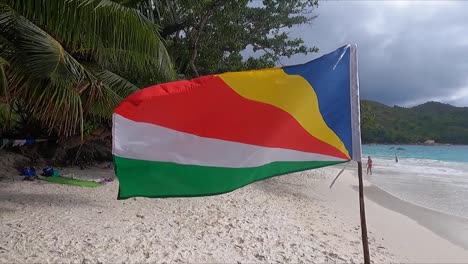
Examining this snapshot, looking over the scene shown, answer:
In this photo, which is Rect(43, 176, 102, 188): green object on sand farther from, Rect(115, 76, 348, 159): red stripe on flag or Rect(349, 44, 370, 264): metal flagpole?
Rect(349, 44, 370, 264): metal flagpole

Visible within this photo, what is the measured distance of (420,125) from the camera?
106 metres

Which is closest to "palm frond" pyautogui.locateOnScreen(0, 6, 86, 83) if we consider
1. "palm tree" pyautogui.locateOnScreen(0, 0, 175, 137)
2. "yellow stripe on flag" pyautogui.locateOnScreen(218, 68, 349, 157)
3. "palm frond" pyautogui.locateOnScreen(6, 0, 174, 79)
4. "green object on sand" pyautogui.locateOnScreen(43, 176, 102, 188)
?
"palm tree" pyautogui.locateOnScreen(0, 0, 175, 137)

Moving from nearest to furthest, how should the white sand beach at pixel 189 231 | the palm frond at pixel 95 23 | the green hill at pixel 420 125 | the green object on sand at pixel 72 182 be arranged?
the white sand beach at pixel 189 231 < the palm frond at pixel 95 23 < the green object on sand at pixel 72 182 < the green hill at pixel 420 125

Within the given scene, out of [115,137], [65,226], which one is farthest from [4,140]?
[115,137]

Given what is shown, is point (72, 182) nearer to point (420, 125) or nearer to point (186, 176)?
point (186, 176)

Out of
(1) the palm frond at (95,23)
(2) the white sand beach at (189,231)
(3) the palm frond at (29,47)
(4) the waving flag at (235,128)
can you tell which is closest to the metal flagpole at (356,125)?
(4) the waving flag at (235,128)

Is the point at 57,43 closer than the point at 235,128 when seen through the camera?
No

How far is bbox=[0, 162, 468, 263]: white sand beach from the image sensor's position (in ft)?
17.6

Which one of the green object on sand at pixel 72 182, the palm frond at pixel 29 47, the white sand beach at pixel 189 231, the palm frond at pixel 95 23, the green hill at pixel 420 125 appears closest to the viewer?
the white sand beach at pixel 189 231

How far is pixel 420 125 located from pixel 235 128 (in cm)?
11236

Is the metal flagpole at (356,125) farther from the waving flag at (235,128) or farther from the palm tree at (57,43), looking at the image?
the palm tree at (57,43)

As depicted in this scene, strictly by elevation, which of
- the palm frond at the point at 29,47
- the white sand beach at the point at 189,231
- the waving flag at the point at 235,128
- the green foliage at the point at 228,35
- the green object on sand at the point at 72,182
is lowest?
the white sand beach at the point at 189,231

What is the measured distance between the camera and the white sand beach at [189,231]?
538 cm

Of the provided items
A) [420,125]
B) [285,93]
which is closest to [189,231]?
[285,93]
